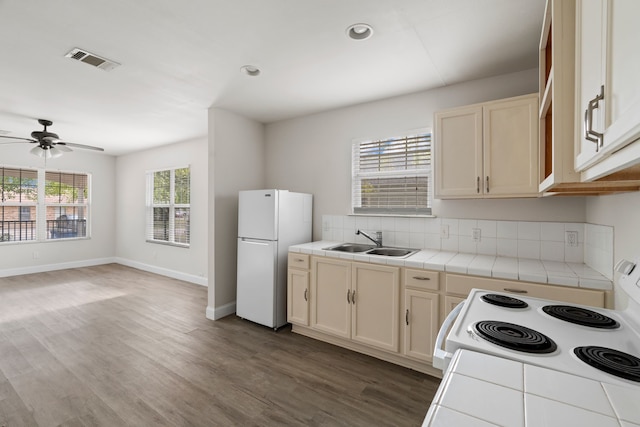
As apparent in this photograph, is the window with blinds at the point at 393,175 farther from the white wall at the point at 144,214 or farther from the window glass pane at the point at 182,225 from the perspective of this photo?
the window glass pane at the point at 182,225

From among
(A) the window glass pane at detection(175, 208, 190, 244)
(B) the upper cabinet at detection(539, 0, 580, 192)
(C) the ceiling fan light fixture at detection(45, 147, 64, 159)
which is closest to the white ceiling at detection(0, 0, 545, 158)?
(C) the ceiling fan light fixture at detection(45, 147, 64, 159)

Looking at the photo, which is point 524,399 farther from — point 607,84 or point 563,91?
point 563,91

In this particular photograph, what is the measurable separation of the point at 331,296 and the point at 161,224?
4.46m

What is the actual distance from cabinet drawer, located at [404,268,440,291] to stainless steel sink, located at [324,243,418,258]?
35 cm

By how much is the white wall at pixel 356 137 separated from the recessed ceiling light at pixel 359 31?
1.17m

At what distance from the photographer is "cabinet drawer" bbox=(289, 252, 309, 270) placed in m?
3.00

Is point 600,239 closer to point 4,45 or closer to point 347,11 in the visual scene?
point 347,11

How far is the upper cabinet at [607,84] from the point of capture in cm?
60

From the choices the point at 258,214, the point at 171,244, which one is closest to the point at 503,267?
the point at 258,214

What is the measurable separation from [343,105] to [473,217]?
1.89 metres

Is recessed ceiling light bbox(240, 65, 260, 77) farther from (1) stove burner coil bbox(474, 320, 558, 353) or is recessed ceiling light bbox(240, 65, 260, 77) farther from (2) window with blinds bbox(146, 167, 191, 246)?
(2) window with blinds bbox(146, 167, 191, 246)

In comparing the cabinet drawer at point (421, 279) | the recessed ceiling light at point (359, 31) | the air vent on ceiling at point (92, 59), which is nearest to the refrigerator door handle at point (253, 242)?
the cabinet drawer at point (421, 279)

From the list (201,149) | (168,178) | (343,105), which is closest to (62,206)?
(168,178)

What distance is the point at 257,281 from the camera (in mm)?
3338
